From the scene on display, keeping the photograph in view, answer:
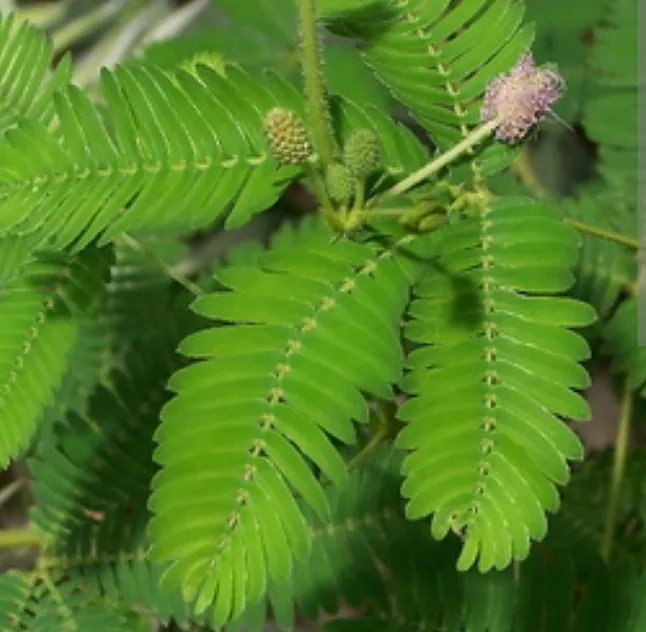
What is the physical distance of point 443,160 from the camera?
0.73 meters

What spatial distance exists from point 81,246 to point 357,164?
0.20 metres

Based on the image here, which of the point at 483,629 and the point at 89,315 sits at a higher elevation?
the point at 89,315

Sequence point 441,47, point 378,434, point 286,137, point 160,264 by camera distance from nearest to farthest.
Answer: point 286,137 < point 441,47 < point 378,434 < point 160,264

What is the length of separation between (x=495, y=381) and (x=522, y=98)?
0.19m

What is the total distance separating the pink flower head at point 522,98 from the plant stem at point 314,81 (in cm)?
11

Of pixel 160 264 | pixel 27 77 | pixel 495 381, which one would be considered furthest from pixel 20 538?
pixel 495 381

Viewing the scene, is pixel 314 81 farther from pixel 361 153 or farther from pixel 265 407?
pixel 265 407

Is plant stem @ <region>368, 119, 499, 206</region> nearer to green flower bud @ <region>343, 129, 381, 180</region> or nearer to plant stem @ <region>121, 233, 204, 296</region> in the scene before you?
green flower bud @ <region>343, 129, 381, 180</region>

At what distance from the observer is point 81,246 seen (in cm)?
74

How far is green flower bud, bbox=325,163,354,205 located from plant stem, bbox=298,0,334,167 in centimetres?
2

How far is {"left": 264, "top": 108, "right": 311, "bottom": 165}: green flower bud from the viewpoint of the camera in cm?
68

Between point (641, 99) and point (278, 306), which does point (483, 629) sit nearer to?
point (278, 306)

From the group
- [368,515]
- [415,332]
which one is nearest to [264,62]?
[368,515]

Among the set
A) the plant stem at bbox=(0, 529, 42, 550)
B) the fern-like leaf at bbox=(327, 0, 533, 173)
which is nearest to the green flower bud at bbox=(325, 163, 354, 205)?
the fern-like leaf at bbox=(327, 0, 533, 173)
